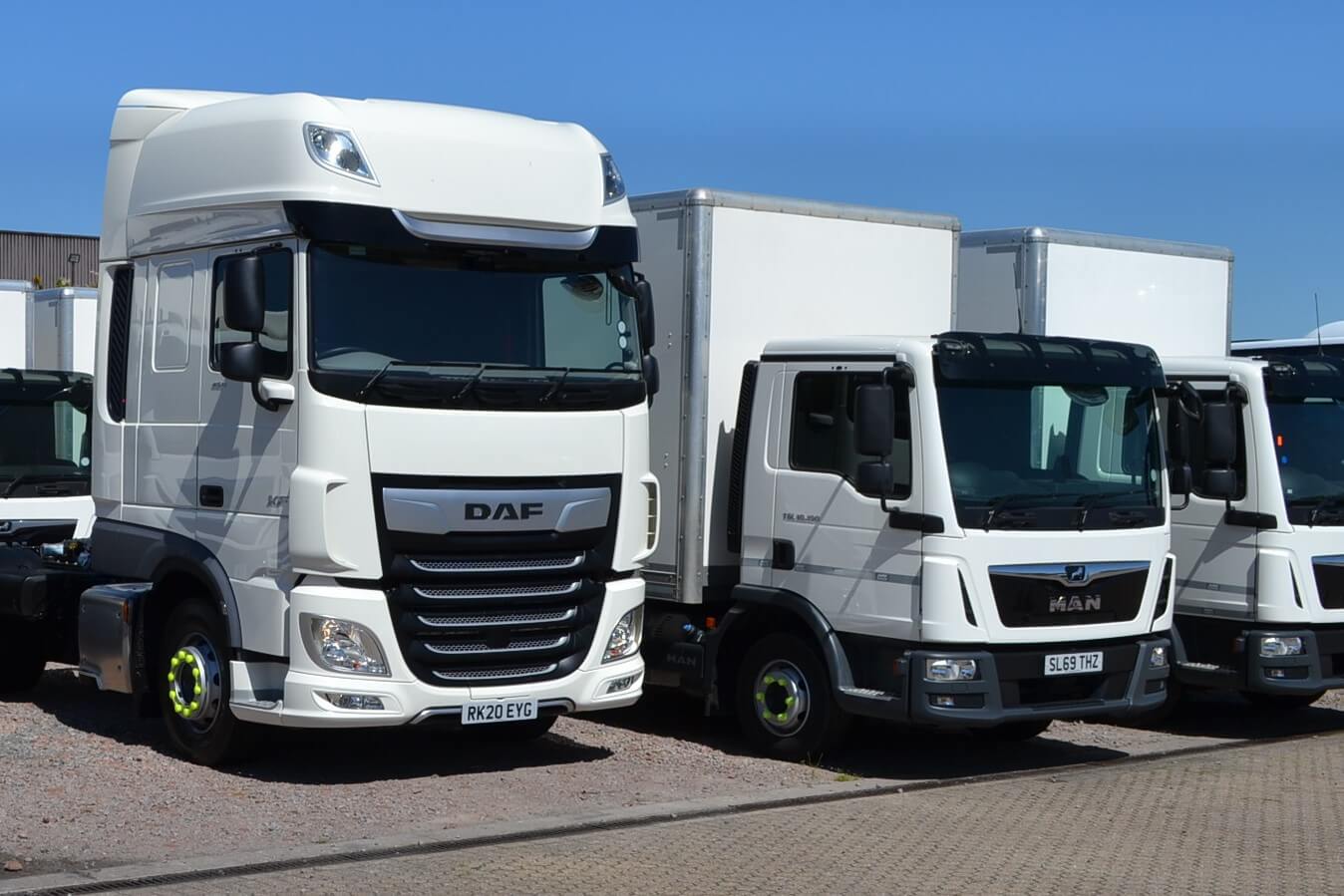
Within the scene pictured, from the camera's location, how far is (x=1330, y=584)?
11852 millimetres

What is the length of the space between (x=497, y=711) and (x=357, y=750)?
1690mm

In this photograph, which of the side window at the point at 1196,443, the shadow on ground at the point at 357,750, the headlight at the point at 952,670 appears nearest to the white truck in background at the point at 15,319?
the shadow on ground at the point at 357,750

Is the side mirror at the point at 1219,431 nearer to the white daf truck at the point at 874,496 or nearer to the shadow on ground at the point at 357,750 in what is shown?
the white daf truck at the point at 874,496

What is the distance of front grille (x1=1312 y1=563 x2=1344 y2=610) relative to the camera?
38.8 feet

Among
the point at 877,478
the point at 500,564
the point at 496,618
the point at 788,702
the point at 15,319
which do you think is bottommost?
the point at 788,702

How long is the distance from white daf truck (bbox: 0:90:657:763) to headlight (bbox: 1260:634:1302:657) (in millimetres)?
4165

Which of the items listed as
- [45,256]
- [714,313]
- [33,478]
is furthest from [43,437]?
[45,256]

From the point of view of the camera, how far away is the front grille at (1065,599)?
10.1m

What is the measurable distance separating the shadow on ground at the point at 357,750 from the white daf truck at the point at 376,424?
543 millimetres

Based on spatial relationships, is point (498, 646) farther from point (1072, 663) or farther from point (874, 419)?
point (1072, 663)

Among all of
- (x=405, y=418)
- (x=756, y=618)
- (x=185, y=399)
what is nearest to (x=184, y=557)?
(x=185, y=399)

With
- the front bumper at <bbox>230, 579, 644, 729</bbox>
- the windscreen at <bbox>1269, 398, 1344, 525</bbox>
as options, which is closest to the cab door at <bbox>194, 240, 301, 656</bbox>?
the front bumper at <bbox>230, 579, 644, 729</bbox>

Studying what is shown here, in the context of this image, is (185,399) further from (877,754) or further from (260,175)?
(877,754)

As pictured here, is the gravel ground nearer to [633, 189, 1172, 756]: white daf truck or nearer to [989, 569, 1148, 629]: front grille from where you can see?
[633, 189, 1172, 756]: white daf truck
